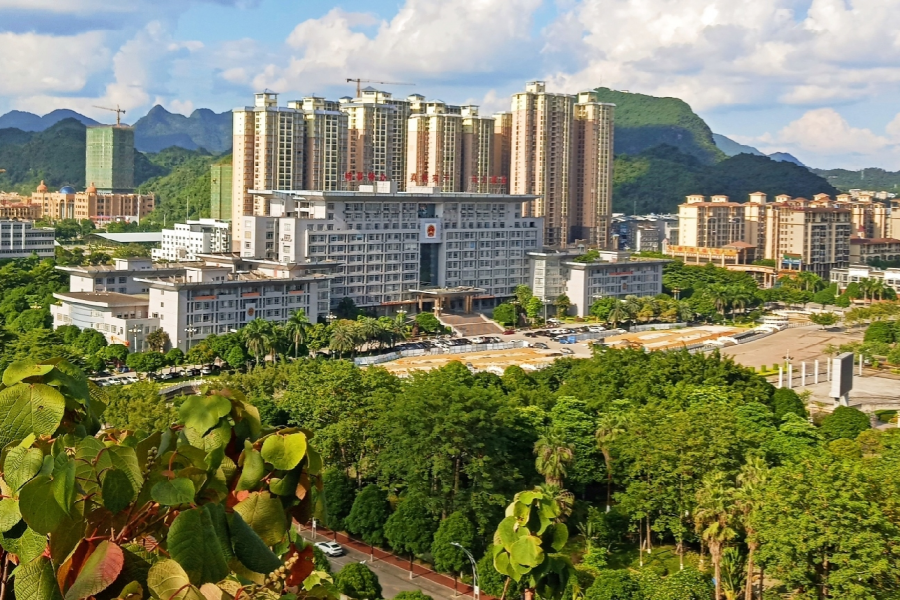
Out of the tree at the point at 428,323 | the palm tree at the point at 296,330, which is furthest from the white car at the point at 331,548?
the tree at the point at 428,323

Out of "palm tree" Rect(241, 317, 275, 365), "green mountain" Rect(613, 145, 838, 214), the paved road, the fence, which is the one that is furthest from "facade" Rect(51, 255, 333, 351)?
"green mountain" Rect(613, 145, 838, 214)

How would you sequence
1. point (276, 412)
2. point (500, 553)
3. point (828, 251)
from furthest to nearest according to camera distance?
point (828, 251) < point (276, 412) < point (500, 553)

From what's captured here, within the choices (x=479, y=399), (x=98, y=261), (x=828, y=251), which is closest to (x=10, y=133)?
(x=98, y=261)

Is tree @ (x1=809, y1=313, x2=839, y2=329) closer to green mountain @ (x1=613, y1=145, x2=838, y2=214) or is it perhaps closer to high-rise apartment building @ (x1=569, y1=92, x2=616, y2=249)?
high-rise apartment building @ (x1=569, y1=92, x2=616, y2=249)

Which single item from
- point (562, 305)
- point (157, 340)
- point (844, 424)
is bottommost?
point (844, 424)

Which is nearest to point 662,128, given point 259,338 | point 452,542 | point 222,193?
point 222,193

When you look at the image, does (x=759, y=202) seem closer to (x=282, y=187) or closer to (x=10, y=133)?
(x=282, y=187)

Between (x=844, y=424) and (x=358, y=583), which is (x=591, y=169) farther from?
(x=358, y=583)
